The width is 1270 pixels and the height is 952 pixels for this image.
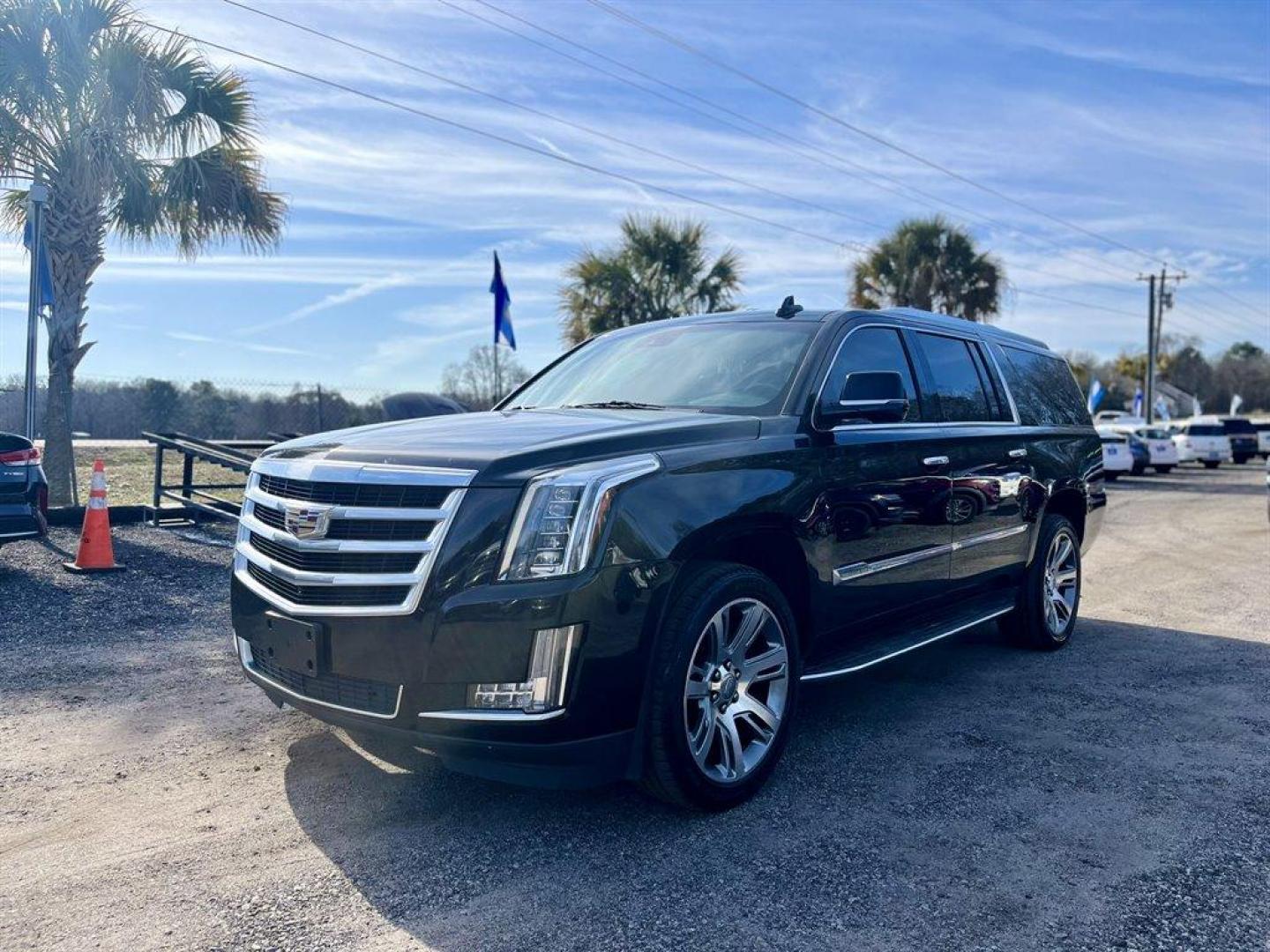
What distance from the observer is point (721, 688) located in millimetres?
3809

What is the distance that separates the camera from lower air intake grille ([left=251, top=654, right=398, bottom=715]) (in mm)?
3406

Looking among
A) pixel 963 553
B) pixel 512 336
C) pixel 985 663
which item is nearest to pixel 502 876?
pixel 963 553

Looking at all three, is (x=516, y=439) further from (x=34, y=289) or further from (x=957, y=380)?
(x=34, y=289)

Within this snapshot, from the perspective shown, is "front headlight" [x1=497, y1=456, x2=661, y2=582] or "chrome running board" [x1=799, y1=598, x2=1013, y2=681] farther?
"chrome running board" [x1=799, y1=598, x2=1013, y2=681]

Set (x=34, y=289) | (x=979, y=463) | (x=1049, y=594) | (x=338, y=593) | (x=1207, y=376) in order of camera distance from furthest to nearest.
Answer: (x=1207, y=376) → (x=34, y=289) → (x=1049, y=594) → (x=979, y=463) → (x=338, y=593)

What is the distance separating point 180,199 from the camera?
1348 cm

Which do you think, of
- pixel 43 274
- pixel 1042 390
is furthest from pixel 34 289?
pixel 1042 390

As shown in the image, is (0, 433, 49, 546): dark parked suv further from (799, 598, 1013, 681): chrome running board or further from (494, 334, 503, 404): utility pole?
(494, 334, 503, 404): utility pole

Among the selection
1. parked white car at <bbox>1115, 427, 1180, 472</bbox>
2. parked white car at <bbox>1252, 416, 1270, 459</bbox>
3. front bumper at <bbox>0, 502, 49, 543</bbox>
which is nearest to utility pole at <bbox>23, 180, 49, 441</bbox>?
front bumper at <bbox>0, 502, 49, 543</bbox>

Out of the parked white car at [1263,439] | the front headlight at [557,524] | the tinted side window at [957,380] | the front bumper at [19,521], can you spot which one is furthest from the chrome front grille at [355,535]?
the parked white car at [1263,439]

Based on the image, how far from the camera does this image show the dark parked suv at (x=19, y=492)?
7801 mm

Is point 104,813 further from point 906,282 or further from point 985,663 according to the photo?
point 906,282

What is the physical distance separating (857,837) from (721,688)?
2.22 ft

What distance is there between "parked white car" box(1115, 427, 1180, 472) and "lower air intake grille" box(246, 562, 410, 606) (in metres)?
31.4
